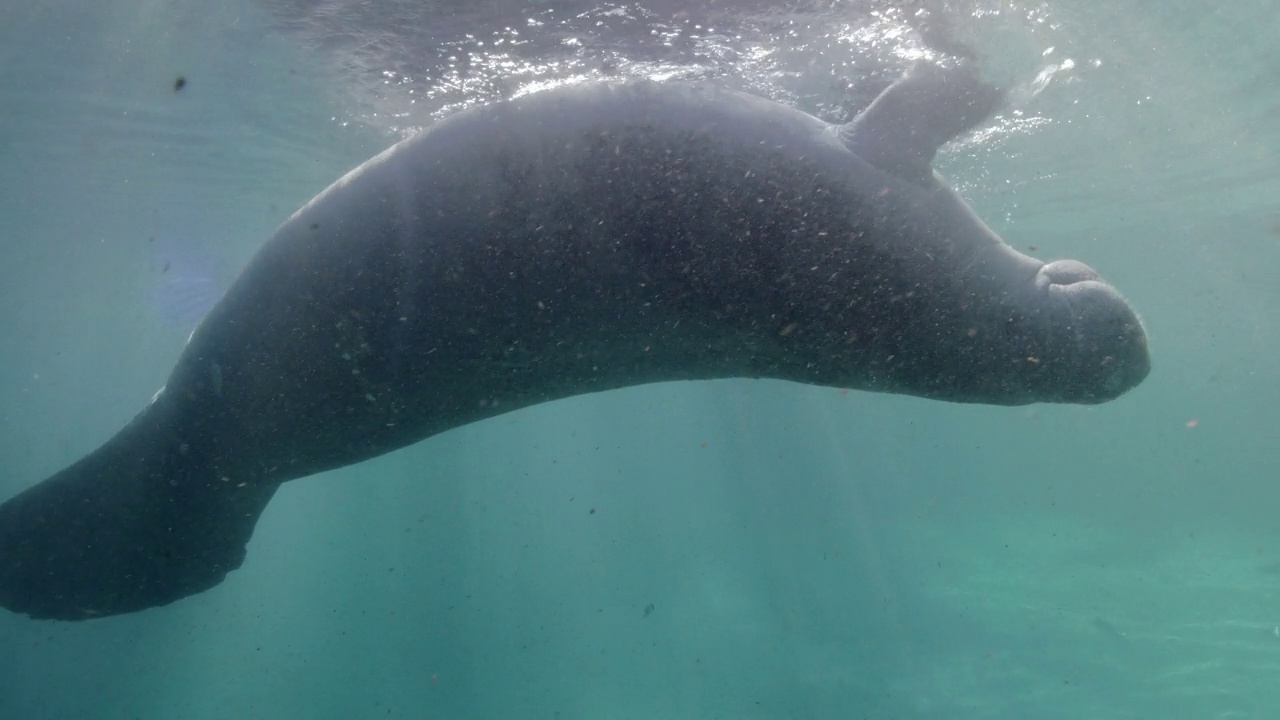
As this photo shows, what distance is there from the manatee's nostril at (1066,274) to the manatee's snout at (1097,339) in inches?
3.0

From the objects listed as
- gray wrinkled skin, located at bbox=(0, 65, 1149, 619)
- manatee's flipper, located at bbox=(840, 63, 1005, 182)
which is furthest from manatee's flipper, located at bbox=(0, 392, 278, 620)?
manatee's flipper, located at bbox=(840, 63, 1005, 182)

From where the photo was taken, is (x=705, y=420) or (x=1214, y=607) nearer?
(x=1214, y=607)

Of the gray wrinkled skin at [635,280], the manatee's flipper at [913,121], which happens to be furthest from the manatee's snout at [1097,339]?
the manatee's flipper at [913,121]

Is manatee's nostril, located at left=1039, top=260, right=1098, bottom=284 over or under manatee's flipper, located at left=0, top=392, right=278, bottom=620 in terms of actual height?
over

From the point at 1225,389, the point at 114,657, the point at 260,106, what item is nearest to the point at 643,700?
the point at 114,657

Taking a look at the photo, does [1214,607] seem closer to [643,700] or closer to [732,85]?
[643,700]

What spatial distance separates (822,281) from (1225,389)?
95304mm

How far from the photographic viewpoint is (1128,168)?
18031 millimetres

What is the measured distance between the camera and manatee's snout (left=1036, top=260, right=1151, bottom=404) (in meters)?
3.31

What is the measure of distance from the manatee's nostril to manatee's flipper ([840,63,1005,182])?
2.45 ft

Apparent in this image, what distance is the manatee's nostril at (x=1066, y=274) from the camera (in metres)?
3.61

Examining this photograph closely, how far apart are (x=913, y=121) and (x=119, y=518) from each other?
Answer: 4.88 metres

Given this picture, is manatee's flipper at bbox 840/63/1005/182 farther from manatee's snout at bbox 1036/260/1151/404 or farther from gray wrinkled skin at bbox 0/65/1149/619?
manatee's snout at bbox 1036/260/1151/404

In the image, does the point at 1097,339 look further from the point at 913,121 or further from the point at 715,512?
the point at 715,512
